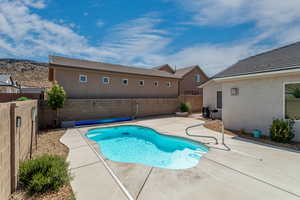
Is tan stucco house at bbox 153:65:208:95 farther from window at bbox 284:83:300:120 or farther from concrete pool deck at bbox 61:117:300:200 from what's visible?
concrete pool deck at bbox 61:117:300:200

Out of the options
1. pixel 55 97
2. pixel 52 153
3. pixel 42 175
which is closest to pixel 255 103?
pixel 42 175

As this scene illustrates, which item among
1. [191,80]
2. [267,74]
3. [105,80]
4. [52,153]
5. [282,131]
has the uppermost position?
[191,80]

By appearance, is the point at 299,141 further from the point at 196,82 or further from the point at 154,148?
the point at 196,82

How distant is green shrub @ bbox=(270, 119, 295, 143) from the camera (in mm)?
5469

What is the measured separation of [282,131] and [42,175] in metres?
8.48

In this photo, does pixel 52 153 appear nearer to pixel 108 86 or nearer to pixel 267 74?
pixel 108 86

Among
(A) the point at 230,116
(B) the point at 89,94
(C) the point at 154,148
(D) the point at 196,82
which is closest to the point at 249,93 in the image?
(A) the point at 230,116

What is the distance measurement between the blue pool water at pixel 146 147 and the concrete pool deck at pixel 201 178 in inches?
31.0

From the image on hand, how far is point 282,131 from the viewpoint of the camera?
5508 mm

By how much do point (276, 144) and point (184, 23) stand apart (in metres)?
9.13

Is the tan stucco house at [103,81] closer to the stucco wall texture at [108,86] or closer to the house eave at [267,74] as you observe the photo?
the stucco wall texture at [108,86]

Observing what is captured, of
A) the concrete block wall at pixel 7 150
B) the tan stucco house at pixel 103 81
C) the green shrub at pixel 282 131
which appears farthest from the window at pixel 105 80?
the green shrub at pixel 282 131

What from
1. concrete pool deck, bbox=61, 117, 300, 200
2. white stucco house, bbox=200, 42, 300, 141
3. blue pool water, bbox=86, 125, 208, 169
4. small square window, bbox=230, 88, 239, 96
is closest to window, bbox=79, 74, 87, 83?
blue pool water, bbox=86, 125, 208, 169

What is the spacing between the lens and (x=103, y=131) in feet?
27.9
